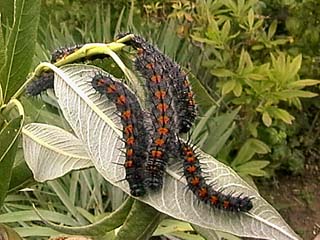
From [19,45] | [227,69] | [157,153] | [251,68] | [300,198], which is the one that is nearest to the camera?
[157,153]

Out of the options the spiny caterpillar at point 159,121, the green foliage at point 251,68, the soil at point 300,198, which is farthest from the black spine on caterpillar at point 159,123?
the soil at point 300,198

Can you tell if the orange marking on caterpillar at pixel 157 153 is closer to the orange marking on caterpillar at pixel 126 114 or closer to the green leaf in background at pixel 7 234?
the orange marking on caterpillar at pixel 126 114

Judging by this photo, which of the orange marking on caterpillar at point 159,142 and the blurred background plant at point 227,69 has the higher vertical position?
the orange marking on caterpillar at point 159,142

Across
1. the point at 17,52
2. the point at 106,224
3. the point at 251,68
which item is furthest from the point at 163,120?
the point at 251,68

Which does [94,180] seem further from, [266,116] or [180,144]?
[180,144]

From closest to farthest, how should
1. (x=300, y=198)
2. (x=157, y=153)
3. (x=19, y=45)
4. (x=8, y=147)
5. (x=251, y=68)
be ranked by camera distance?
(x=157, y=153) → (x=8, y=147) → (x=19, y=45) → (x=251, y=68) → (x=300, y=198)

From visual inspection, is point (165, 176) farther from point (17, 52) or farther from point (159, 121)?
point (17, 52)

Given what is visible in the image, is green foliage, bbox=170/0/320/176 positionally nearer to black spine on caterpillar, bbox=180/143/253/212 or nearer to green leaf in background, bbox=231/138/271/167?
green leaf in background, bbox=231/138/271/167
